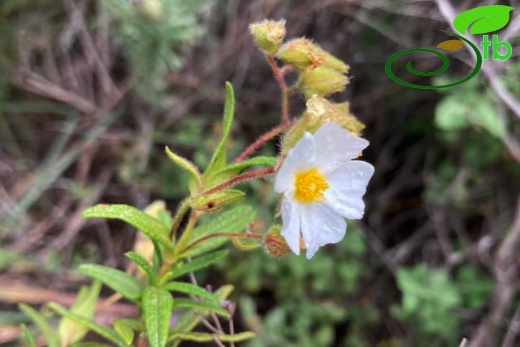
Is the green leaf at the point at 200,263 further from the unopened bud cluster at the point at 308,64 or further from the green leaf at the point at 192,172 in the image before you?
the unopened bud cluster at the point at 308,64

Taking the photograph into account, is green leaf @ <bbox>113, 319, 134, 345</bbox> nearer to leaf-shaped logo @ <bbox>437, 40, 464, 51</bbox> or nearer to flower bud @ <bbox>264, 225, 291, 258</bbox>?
flower bud @ <bbox>264, 225, 291, 258</bbox>

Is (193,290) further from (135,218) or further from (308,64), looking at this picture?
(308,64)

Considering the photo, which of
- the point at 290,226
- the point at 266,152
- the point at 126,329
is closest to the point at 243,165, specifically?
the point at 290,226

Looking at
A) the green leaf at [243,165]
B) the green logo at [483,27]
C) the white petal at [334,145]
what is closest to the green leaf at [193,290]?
the green leaf at [243,165]

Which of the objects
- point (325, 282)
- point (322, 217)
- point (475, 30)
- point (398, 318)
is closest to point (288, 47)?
point (322, 217)

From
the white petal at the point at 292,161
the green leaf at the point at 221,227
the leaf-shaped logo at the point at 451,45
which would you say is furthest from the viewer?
the leaf-shaped logo at the point at 451,45

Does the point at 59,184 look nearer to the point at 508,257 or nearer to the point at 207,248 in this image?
the point at 207,248
